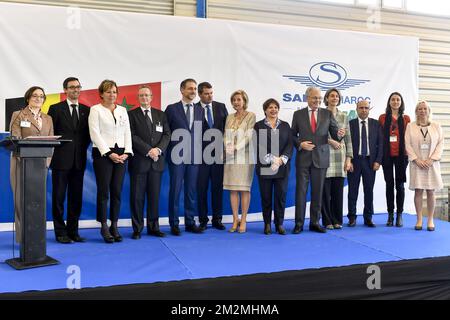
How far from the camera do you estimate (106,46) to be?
14.5 ft

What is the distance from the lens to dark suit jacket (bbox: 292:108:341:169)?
4.04m

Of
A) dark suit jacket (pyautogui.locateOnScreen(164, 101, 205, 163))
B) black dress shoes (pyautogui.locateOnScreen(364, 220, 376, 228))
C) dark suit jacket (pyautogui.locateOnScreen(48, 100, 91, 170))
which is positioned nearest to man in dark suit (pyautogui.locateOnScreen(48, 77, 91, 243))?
dark suit jacket (pyautogui.locateOnScreen(48, 100, 91, 170))

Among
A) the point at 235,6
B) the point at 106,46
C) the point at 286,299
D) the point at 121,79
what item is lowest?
the point at 286,299

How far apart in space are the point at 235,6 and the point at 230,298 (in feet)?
13.8

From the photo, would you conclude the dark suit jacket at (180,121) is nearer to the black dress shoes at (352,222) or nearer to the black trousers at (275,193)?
the black trousers at (275,193)

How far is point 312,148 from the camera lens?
4008 millimetres

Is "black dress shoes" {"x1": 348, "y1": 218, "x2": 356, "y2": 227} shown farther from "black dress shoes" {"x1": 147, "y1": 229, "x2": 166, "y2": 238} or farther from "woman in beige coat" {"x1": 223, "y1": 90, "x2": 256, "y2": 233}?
"black dress shoes" {"x1": 147, "y1": 229, "x2": 166, "y2": 238}

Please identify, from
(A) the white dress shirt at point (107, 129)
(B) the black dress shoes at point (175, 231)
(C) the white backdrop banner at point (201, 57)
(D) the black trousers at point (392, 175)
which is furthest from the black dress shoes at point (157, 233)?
(D) the black trousers at point (392, 175)

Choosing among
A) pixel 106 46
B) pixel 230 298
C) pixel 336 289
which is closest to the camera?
pixel 230 298

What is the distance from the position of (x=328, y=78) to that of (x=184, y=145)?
223 cm

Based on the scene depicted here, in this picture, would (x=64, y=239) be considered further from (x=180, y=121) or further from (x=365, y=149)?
(x=365, y=149)
